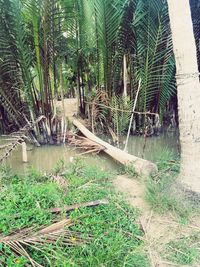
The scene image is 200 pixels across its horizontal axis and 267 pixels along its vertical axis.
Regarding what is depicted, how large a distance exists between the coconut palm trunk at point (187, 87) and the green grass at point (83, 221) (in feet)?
2.40

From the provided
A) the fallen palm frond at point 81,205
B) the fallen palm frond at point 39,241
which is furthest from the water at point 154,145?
the fallen palm frond at point 39,241

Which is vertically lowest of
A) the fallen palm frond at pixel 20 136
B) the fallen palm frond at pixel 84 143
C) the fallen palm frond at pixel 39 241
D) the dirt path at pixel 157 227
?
the dirt path at pixel 157 227

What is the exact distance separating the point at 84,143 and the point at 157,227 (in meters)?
2.37

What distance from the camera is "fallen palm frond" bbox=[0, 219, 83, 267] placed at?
2.17 m

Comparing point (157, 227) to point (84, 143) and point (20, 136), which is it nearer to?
point (20, 136)

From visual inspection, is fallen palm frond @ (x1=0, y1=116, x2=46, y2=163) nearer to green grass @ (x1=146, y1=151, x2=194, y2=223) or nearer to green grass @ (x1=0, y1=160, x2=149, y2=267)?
green grass @ (x1=0, y1=160, x2=149, y2=267)

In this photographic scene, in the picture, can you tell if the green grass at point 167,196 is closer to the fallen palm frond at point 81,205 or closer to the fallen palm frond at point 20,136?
the fallen palm frond at point 81,205

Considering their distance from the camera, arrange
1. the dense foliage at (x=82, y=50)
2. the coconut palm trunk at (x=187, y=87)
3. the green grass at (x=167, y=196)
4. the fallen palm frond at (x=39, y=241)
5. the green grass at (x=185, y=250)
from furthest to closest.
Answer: the dense foliage at (x=82, y=50) < the coconut palm trunk at (x=187, y=87) < the green grass at (x=167, y=196) < the green grass at (x=185, y=250) < the fallen palm frond at (x=39, y=241)

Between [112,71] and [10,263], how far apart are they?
4100 mm

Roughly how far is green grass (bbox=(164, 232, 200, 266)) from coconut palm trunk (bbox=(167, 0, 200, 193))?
24.4 inches

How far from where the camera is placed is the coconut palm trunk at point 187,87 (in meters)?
2.95

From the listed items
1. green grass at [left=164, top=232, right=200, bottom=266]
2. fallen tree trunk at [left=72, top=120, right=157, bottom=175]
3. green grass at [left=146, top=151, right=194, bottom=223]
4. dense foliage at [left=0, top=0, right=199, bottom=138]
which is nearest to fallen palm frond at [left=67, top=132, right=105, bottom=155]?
fallen tree trunk at [left=72, top=120, right=157, bottom=175]

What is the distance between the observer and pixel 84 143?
16.0 ft

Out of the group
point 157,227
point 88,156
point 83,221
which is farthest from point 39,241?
point 88,156
